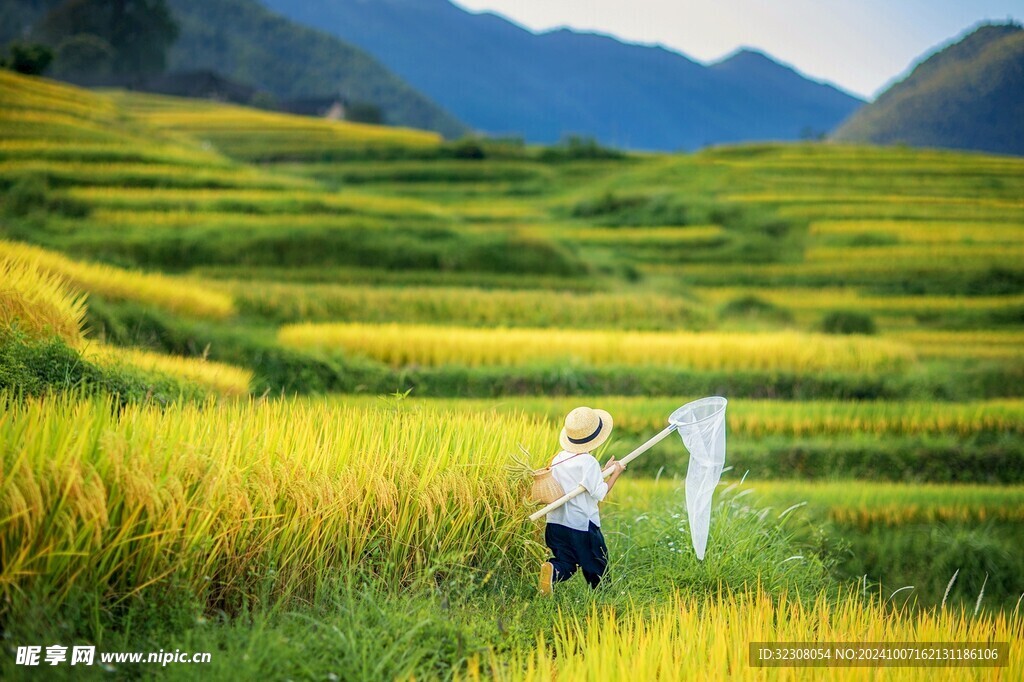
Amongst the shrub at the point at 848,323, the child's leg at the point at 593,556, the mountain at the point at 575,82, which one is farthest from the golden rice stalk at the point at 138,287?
the mountain at the point at 575,82

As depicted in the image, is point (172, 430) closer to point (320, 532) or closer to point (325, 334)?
point (320, 532)

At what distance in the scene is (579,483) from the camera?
9.66ft

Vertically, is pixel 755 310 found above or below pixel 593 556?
above

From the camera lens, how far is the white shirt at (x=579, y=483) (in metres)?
2.93

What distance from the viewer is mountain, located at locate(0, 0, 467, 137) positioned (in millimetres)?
37594

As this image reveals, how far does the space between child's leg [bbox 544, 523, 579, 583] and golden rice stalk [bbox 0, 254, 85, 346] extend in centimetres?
303

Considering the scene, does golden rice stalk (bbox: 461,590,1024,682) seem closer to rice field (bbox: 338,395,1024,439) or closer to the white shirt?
the white shirt

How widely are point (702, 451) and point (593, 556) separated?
61 cm

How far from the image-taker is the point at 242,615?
8.28ft

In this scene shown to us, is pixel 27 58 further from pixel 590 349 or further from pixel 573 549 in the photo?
pixel 573 549

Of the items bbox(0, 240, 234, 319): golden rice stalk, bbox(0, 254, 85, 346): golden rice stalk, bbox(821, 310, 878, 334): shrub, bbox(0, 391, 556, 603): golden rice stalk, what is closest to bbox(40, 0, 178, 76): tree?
bbox(0, 240, 234, 319): golden rice stalk

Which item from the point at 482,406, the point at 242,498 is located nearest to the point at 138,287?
the point at 482,406

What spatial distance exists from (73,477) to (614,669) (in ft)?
5.73

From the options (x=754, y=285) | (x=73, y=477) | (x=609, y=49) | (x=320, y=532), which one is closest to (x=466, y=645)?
(x=320, y=532)
